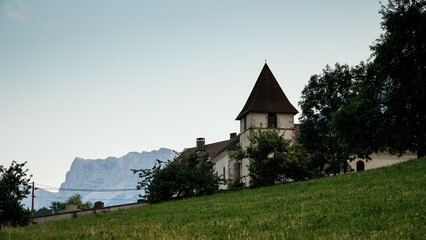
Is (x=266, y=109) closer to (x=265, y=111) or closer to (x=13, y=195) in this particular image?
(x=265, y=111)

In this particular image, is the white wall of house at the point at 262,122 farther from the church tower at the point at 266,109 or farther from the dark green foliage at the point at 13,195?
the dark green foliage at the point at 13,195

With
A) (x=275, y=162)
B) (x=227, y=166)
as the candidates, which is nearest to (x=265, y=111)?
(x=227, y=166)

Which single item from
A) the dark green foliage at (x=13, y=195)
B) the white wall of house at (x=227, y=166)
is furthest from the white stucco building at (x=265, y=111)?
the dark green foliage at (x=13, y=195)

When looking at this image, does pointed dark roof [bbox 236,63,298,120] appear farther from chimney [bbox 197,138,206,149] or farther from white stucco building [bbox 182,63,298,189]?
chimney [bbox 197,138,206,149]

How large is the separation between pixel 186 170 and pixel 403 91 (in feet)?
53.9

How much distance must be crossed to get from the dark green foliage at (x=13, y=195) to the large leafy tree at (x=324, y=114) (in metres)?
29.6

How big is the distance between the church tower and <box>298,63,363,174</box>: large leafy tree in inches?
66.4

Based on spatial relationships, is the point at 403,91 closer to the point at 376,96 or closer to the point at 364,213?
the point at 376,96

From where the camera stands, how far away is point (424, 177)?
55.1 ft

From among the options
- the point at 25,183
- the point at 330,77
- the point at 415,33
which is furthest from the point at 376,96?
the point at 25,183

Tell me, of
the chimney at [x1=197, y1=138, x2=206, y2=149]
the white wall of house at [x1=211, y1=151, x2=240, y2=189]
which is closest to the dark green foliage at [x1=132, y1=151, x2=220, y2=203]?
the white wall of house at [x1=211, y1=151, x2=240, y2=189]

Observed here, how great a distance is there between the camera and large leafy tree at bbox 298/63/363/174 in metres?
45.4

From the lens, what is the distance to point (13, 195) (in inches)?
901

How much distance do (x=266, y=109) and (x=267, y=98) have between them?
169 centimetres
